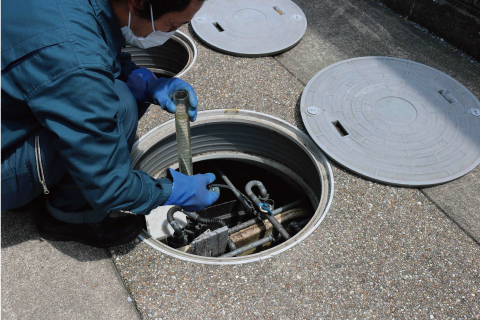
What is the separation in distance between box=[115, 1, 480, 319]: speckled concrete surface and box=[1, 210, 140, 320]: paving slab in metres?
0.07

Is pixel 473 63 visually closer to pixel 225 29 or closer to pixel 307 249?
pixel 225 29

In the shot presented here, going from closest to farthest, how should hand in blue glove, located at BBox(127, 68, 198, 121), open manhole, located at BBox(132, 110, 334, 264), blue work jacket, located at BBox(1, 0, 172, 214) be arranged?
blue work jacket, located at BBox(1, 0, 172, 214) < hand in blue glove, located at BBox(127, 68, 198, 121) < open manhole, located at BBox(132, 110, 334, 264)

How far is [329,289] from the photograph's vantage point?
1.87 m

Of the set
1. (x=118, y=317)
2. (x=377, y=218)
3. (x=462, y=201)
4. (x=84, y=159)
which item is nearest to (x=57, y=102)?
(x=84, y=159)

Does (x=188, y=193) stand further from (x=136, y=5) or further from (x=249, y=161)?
(x=249, y=161)

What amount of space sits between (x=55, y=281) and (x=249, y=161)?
1483mm

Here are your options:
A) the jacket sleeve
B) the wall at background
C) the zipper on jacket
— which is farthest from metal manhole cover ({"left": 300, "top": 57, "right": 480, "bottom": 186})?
the zipper on jacket

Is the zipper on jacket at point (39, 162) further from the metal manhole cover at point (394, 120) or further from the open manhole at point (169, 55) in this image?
the open manhole at point (169, 55)

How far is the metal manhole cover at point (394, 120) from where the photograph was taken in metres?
2.38

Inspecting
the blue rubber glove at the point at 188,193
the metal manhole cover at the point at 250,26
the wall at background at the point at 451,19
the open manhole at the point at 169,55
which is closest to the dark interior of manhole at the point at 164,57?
the open manhole at the point at 169,55

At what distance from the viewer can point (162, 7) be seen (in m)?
1.55

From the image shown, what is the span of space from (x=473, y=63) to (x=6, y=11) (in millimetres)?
3008

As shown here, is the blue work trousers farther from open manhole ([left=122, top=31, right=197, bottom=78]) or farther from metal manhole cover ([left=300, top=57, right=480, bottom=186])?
open manhole ([left=122, top=31, right=197, bottom=78])

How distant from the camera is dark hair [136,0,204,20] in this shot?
1.52m
